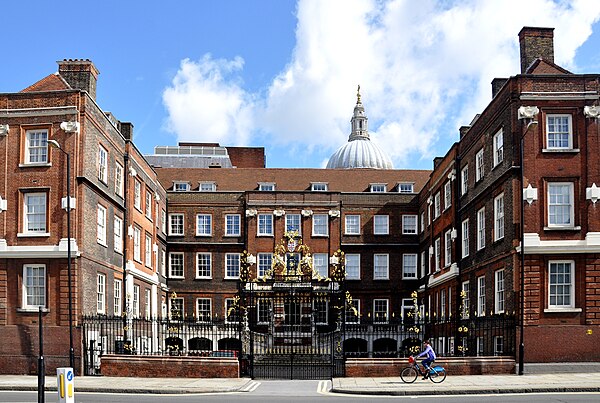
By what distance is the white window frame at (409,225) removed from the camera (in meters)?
60.8

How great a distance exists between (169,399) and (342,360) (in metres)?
10.2

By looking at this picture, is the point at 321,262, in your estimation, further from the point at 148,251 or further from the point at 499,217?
the point at 499,217

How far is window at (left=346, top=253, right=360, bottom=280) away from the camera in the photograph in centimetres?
6062

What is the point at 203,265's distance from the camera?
60312mm

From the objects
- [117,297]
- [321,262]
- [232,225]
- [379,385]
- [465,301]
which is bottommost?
[379,385]

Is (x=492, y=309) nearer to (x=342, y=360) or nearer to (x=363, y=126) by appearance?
(x=342, y=360)

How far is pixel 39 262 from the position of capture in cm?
3422

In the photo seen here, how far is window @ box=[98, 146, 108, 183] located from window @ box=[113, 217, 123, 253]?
116 inches

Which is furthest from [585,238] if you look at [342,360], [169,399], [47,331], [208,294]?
[208,294]

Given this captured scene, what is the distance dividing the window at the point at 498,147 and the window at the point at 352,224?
2513 centimetres

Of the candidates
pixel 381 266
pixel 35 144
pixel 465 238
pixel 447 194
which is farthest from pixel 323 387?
pixel 381 266

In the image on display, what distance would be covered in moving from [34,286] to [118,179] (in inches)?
371

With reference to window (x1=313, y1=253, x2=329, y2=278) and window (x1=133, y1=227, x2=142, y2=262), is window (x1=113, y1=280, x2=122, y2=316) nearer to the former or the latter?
window (x1=133, y1=227, x2=142, y2=262)

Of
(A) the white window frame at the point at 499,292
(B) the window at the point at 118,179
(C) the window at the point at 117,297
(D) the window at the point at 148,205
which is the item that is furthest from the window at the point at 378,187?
(A) the white window frame at the point at 499,292
